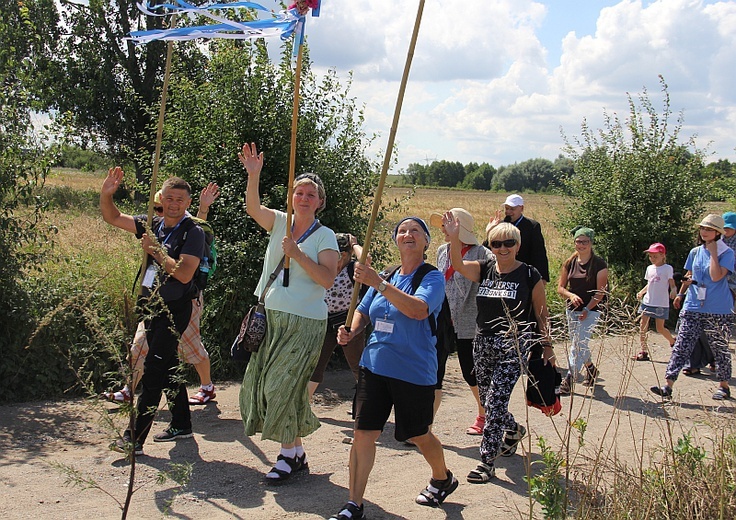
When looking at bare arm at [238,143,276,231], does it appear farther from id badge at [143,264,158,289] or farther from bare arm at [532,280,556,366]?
bare arm at [532,280,556,366]

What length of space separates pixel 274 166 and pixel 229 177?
530 mm

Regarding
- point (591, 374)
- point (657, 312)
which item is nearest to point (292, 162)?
→ point (591, 374)

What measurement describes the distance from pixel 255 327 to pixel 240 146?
12.0 ft

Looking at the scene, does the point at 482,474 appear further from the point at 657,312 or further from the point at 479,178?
the point at 479,178

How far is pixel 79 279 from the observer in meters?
7.60

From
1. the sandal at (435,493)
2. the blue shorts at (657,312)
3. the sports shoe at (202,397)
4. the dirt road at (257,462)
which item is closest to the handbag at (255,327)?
the dirt road at (257,462)

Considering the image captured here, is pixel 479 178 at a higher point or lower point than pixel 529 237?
higher

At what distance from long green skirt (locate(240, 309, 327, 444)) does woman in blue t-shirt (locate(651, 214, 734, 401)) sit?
14.6ft

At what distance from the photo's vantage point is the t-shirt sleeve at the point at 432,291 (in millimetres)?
4586

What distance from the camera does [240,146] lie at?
834 cm

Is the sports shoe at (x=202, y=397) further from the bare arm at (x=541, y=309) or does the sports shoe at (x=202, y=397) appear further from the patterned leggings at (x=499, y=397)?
the bare arm at (x=541, y=309)

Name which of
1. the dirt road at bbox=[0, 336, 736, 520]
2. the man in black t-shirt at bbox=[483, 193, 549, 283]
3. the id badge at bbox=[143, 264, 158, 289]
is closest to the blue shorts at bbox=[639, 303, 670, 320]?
the dirt road at bbox=[0, 336, 736, 520]

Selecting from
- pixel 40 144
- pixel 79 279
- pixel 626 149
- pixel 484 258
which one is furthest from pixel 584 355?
pixel 626 149

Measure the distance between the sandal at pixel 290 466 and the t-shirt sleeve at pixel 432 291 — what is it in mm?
1519
